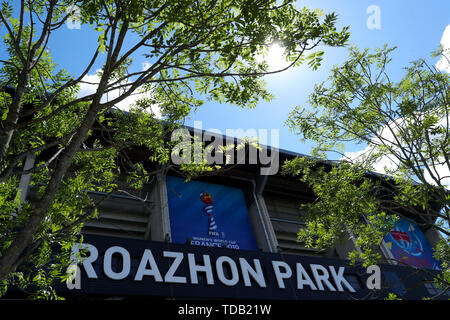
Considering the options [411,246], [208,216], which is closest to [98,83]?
[208,216]

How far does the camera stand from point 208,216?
59.2ft

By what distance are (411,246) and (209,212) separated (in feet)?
56.9

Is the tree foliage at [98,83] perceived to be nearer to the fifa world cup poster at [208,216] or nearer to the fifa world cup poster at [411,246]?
the fifa world cup poster at [208,216]

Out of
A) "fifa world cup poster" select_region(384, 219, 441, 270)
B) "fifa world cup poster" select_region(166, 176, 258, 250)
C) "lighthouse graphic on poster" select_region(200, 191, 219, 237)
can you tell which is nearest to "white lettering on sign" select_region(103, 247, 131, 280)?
"fifa world cup poster" select_region(166, 176, 258, 250)

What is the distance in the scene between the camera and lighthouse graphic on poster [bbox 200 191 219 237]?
57.1ft

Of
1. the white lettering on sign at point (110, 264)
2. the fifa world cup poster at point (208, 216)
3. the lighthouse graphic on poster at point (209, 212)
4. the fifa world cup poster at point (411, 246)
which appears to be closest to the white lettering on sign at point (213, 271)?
the white lettering on sign at point (110, 264)

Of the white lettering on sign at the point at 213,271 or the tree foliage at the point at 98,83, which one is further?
the white lettering on sign at the point at 213,271

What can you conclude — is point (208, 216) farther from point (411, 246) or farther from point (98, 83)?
point (411, 246)

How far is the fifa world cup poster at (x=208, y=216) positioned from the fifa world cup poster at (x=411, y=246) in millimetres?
11677

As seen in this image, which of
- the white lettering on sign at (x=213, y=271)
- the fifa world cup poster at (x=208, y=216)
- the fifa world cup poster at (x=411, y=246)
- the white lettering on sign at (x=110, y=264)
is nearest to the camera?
the white lettering on sign at (x=110, y=264)

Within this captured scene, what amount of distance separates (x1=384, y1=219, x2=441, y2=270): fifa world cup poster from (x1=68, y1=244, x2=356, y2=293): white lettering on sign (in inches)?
373

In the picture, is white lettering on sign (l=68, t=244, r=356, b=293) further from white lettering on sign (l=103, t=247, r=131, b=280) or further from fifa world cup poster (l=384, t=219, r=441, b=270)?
fifa world cup poster (l=384, t=219, r=441, b=270)

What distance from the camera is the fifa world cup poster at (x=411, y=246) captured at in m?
23.2
